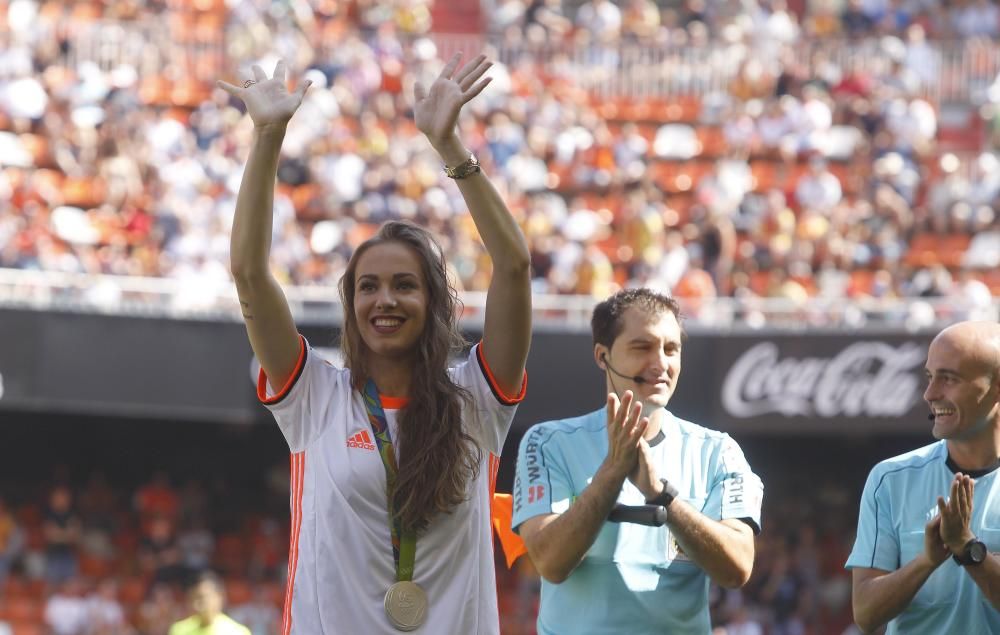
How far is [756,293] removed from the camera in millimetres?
17375

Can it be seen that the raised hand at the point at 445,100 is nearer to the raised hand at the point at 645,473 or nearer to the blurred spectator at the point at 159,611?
the raised hand at the point at 645,473

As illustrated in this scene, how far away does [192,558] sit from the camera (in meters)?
16.8

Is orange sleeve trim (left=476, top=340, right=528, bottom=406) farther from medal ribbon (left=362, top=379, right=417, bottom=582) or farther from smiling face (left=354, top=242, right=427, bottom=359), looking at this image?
medal ribbon (left=362, top=379, right=417, bottom=582)

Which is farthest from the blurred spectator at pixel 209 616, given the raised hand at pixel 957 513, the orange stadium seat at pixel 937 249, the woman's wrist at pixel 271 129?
the orange stadium seat at pixel 937 249

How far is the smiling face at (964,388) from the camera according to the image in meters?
4.82

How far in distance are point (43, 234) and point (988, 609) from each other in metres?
14.3

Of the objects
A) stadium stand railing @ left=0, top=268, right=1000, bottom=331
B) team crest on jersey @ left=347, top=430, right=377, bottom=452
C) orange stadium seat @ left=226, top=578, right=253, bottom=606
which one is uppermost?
stadium stand railing @ left=0, top=268, right=1000, bottom=331

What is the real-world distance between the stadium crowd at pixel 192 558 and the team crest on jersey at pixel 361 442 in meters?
11.7

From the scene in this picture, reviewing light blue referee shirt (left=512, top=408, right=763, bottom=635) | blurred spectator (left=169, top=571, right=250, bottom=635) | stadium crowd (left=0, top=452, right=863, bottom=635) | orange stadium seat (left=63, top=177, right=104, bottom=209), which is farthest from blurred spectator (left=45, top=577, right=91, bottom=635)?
light blue referee shirt (left=512, top=408, right=763, bottom=635)

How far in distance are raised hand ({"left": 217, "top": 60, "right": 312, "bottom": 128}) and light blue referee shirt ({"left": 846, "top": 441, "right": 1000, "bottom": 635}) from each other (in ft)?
6.93

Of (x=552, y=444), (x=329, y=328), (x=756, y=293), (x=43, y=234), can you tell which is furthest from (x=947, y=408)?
(x=43, y=234)

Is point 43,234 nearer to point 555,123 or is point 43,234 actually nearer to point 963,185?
point 555,123

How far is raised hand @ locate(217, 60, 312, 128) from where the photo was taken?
4133mm

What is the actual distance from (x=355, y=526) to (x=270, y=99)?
1067 millimetres
